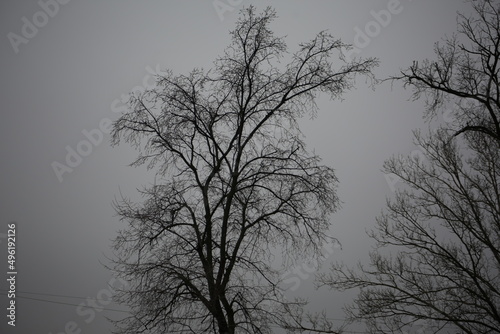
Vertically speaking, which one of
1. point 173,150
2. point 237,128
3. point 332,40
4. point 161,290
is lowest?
point 161,290

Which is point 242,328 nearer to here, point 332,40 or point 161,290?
point 161,290

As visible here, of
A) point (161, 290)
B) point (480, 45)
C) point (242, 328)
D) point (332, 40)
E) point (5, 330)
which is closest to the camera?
point (480, 45)

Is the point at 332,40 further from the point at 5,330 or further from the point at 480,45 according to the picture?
the point at 5,330

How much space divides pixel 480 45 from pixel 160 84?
6540 millimetres

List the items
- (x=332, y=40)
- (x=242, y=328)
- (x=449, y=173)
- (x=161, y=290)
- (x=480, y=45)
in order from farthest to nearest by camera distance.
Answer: (x=449, y=173), (x=332, y=40), (x=242, y=328), (x=161, y=290), (x=480, y=45)

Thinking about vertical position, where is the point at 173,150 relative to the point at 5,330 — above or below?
below

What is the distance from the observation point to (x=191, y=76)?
7203 millimetres

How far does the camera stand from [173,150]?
23.9 ft

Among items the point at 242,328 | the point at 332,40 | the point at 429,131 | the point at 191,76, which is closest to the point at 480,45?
the point at 332,40

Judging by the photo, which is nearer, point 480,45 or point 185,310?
point 480,45

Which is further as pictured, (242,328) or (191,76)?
(191,76)

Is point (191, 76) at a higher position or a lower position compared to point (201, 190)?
higher

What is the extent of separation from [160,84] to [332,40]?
4.12m

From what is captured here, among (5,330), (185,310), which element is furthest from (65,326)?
(185,310)
